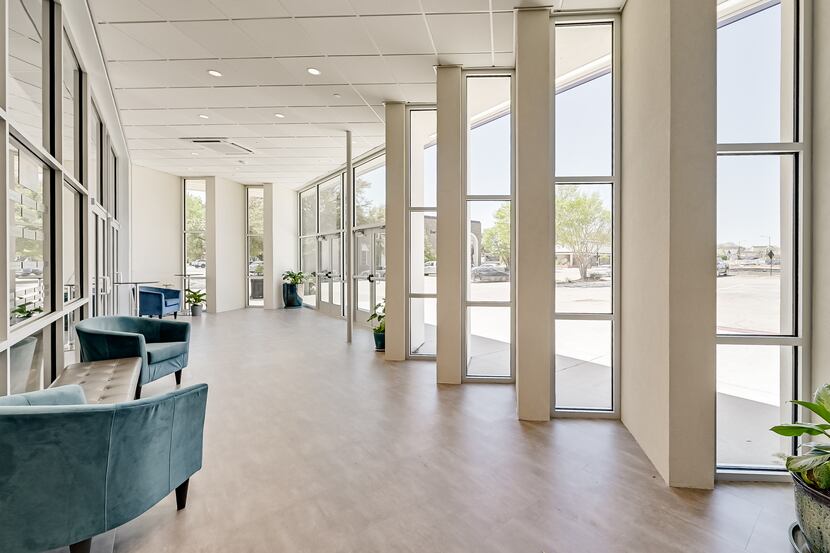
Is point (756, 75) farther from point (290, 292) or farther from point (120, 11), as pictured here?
point (290, 292)

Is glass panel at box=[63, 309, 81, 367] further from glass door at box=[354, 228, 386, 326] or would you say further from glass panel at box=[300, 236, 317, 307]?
glass panel at box=[300, 236, 317, 307]

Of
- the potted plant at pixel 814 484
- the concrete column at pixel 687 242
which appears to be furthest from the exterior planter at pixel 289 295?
the potted plant at pixel 814 484

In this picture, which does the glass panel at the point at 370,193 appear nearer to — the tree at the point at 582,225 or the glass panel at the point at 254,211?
the glass panel at the point at 254,211

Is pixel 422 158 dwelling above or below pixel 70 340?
above

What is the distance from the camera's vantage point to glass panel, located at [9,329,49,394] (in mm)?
2457

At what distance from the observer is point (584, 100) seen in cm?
373

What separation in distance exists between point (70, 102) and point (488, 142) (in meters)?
4.34

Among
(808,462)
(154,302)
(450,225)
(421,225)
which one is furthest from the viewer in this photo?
(154,302)

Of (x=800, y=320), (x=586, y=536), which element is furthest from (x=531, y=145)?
(x=586, y=536)

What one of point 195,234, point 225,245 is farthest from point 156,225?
point 225,245

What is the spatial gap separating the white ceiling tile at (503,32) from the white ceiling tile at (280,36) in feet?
6.14

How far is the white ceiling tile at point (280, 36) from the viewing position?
3914mm

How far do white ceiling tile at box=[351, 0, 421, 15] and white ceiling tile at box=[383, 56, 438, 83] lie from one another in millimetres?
807

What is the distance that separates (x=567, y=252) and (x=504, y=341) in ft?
5.12
